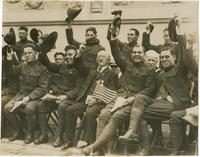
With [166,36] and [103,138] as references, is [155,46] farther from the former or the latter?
[103,138]

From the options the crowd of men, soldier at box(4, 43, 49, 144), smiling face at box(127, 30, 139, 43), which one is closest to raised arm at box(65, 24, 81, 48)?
the crowd of men

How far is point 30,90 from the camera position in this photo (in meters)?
2.65

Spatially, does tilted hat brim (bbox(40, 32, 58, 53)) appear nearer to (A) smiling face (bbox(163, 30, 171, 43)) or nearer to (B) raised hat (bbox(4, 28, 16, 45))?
(B) raised hat (bbox(4, 28, 16, 45))

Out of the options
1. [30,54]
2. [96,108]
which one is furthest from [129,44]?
[30,54]

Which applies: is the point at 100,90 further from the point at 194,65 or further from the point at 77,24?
the point at 194,65

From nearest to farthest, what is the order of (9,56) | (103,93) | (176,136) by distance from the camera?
(176,136)
(103,93)
(9,56)

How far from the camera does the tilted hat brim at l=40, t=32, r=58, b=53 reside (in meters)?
2.62

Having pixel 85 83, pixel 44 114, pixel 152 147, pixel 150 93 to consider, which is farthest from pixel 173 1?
pixel 44 114

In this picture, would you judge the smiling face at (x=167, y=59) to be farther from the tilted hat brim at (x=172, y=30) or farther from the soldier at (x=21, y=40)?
the soldier at (x=21, y=40)

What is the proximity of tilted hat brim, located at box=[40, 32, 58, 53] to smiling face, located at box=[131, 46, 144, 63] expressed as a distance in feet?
1.73

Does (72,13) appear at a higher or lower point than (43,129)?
higher

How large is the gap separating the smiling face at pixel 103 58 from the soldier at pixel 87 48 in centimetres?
2

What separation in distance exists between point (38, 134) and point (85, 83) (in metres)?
0.47

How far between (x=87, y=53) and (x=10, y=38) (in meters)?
0.54
